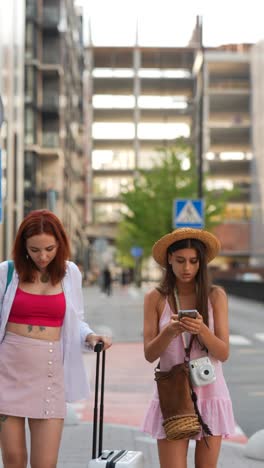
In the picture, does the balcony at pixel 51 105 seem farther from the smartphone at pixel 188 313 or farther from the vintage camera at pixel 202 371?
the smartphone at pixel 188 313

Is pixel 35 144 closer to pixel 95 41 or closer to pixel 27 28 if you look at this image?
pixel 27 28

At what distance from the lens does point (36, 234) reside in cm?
526

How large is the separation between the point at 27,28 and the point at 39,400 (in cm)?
7287

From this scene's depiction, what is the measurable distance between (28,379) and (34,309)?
0.33 m

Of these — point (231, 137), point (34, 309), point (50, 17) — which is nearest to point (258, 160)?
point (231, 137)

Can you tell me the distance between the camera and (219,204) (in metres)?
48.8

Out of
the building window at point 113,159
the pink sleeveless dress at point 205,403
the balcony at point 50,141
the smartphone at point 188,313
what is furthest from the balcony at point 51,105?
the smartphone at point 188,313

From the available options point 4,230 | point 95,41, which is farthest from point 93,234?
point 4,230

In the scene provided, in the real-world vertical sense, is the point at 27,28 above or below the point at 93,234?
above

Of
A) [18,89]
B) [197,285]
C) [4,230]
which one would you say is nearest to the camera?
[197,285]

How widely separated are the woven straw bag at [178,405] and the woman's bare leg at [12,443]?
0.70 metres

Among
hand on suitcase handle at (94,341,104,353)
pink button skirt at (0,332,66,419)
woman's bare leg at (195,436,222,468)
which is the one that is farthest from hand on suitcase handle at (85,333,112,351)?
woman's bare leg at (195,436,222,468)

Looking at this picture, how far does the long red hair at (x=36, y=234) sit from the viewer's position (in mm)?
5270

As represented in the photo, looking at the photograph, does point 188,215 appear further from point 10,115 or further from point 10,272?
point 10,272
